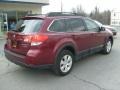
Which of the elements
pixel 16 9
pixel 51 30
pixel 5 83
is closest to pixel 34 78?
pixel 5 83

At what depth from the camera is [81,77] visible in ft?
15.8

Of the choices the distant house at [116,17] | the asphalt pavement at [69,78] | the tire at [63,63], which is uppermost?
the distant house at [116,17]

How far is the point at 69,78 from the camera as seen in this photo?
477 cm

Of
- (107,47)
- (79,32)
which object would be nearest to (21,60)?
(79,32)

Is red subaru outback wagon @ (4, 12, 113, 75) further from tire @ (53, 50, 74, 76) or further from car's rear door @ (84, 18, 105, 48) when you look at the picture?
car's rear door @ (84, 18, 105, 48)

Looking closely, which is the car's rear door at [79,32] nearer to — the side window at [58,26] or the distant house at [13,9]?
the side window at [58,26]

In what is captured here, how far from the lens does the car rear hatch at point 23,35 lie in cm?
435

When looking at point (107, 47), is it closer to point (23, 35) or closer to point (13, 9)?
point (23, 35)

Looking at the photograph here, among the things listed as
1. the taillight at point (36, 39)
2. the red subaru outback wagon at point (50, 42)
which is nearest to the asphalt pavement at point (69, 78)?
the red subaru outback wagon at point (50, 42)

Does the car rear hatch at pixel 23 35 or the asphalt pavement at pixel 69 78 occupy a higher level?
the car rear hatch at pixel 23 35

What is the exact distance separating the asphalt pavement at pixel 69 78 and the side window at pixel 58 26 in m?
1.36

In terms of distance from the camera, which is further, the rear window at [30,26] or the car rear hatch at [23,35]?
the rear window at [30,26]

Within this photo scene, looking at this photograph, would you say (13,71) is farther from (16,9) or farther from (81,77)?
(16,9)

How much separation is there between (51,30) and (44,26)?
9.1 inches
